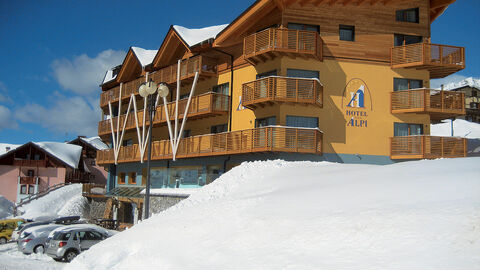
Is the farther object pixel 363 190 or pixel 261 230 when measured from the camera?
pixel 363 190

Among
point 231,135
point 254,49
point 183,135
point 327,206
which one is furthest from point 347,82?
point 327,206

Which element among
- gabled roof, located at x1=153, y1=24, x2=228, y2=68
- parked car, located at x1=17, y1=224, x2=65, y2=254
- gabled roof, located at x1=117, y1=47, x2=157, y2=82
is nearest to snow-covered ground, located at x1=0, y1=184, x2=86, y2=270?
parked car, located at x1=17, y1=224, x2=65, y2=254

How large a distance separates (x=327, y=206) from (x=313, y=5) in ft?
60.3

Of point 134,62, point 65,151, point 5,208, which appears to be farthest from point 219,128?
point 65,151

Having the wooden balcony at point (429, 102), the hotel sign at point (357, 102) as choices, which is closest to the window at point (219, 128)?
the hotel sign at point (357, 102)

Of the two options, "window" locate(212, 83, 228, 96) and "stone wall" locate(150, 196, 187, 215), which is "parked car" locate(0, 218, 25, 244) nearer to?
"stone wall" locate(150, 196, 187, 215)

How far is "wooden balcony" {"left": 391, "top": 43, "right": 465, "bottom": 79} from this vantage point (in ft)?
85.8

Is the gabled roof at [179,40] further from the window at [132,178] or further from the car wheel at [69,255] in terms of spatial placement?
the car wheel at [69,255]

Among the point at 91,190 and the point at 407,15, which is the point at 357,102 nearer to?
the point at 407,15

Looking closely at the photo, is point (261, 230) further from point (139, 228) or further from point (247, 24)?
point (247, 24)

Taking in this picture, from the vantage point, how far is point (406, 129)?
2683cm

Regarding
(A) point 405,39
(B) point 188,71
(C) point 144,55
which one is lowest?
(B) point 188,71

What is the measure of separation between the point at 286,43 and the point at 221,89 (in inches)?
283

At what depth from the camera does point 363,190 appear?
1177cm
